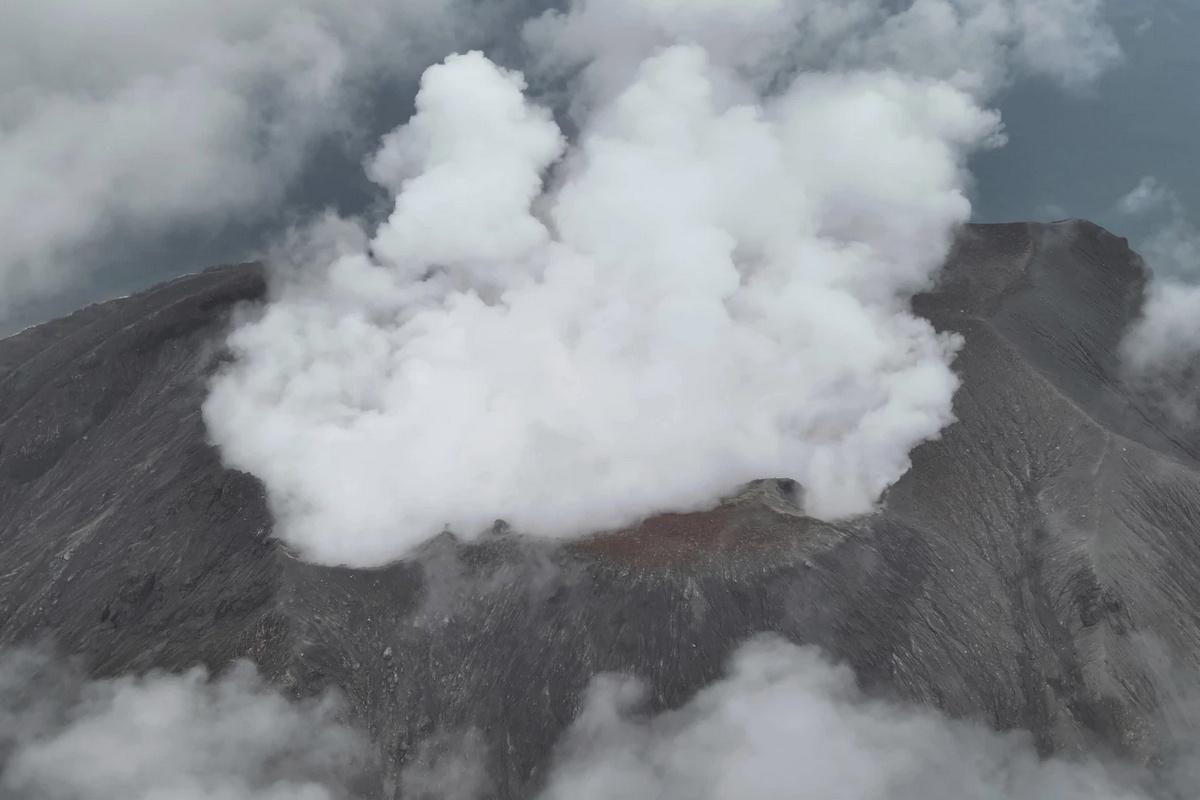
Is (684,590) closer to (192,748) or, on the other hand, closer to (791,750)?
(791,750)

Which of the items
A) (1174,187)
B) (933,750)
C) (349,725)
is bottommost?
(933,750)

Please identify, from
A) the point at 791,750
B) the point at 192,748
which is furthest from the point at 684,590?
the point at 192,748

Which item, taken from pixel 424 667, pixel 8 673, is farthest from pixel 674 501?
pixel 8 673

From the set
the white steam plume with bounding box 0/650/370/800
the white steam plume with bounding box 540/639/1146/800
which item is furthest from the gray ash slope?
the white steam plume with bounding box 0/650/370/800

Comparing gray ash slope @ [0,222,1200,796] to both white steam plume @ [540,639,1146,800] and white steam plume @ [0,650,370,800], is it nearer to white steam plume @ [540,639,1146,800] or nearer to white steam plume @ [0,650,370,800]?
white steam plume @ [540,639,1146,800]

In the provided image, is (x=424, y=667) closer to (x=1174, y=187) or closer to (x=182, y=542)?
(x=182, y=542)

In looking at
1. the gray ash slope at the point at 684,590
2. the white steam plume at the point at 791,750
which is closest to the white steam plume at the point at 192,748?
the gray ash slope at the point at 684,590

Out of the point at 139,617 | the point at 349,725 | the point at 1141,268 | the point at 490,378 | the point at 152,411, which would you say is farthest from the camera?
the point at 1141,268
